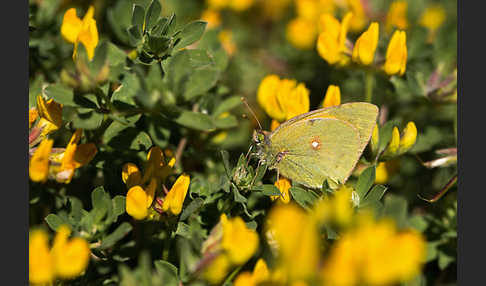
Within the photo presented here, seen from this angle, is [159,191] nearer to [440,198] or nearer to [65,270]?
[65,270]

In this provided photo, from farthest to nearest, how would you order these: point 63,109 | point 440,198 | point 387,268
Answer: point 440,198 < point 63,109 < point 387,268

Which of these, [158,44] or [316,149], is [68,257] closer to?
[158,44]

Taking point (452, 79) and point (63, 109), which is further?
point (452, 79)

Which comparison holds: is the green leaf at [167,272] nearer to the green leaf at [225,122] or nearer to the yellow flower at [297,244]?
the yellow flower at [297,244]

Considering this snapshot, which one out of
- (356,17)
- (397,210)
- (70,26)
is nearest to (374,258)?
(397,210)

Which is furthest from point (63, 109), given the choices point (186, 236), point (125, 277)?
point (125, 277)

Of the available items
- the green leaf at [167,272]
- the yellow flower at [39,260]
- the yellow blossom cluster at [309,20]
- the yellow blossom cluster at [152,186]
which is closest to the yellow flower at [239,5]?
the yellow blossom cluster at [309,20]
